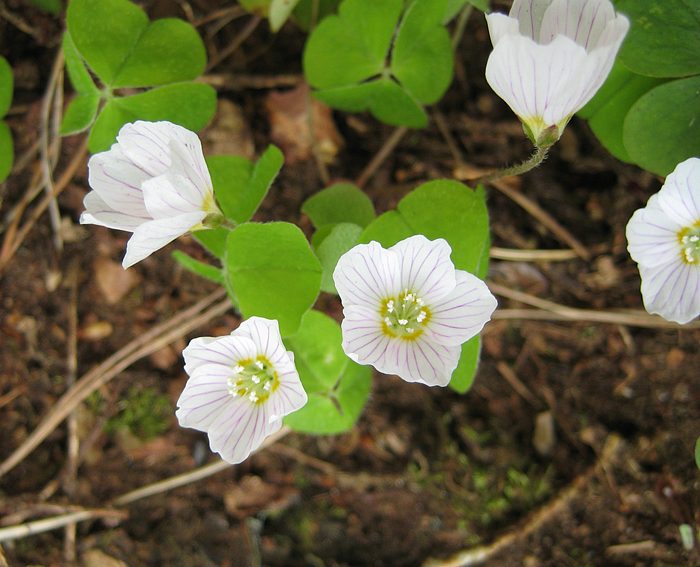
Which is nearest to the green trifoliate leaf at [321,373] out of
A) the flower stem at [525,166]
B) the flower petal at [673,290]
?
the flower stem at [525,166]

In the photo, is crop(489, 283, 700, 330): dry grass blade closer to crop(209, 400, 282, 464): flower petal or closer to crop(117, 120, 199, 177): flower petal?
crop(209, 400, 282, 464): flower petal

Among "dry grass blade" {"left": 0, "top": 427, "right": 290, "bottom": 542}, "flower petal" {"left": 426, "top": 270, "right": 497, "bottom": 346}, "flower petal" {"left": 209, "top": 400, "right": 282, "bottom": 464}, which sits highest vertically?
"flower petal" {"left": 426, "top": 270, "right": 497, "bottom": 346}

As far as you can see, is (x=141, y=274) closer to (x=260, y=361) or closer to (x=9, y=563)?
(x=260, y=361)

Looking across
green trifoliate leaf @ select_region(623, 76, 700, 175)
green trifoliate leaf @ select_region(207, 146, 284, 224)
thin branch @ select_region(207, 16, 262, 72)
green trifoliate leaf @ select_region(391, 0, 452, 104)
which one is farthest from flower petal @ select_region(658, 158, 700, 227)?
thin branch @ select_region(207, 16, 262, 72)

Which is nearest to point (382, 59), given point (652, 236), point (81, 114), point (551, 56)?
point (551, 56)

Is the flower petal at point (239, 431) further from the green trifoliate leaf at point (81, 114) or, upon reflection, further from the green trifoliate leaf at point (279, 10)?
the green trifoliate leaf at point (279, 10)

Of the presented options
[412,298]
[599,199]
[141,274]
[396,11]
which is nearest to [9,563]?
[141,274]
